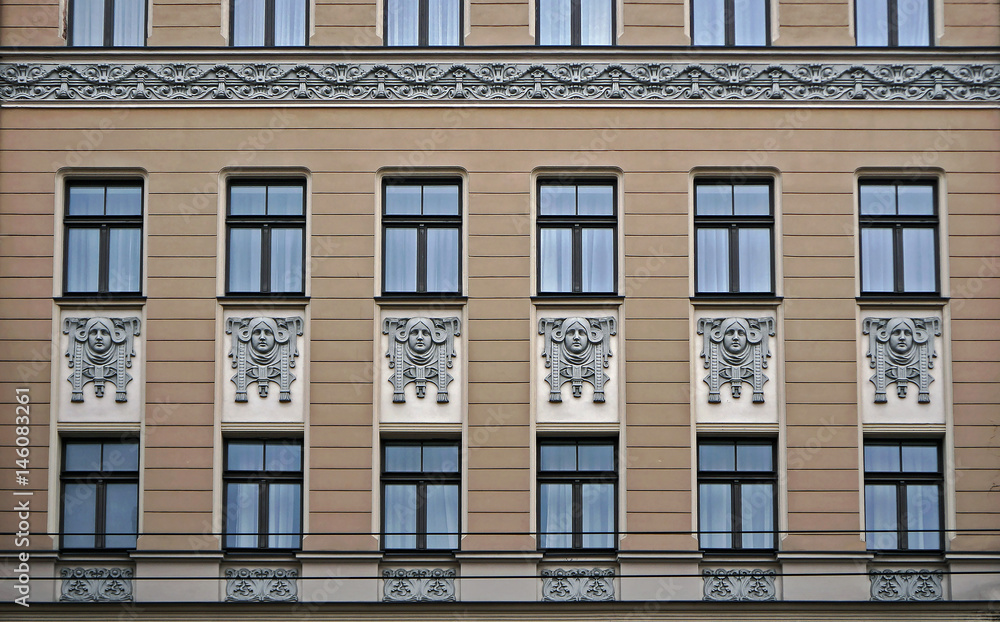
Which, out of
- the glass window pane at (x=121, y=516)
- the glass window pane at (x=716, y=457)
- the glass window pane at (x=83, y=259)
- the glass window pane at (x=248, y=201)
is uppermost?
the glass window pane at (x=248, y=201)

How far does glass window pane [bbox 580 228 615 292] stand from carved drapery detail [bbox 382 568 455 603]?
15.9 ft

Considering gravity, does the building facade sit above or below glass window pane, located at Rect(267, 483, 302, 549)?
above

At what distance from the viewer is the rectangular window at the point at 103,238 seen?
21.5 m

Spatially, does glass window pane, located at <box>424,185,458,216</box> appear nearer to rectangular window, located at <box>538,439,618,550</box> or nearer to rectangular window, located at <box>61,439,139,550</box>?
rectangular window, located at <box>538,439,618,550</box>

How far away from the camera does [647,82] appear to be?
71.0 feet

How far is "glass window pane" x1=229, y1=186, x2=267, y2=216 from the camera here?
71.4 feet

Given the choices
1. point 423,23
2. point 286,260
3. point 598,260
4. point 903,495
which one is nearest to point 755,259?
point 598,260

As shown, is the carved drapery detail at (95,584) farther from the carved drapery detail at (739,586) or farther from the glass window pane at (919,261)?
the glass window pane at (919,261)

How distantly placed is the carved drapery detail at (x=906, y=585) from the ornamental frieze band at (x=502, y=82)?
23.7 ft

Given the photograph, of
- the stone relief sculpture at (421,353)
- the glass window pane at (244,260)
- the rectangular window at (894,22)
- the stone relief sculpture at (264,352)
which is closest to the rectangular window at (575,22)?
the rectangular window at (894,22)

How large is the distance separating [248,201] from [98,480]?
4.84m

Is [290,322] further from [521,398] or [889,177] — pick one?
[889,177]

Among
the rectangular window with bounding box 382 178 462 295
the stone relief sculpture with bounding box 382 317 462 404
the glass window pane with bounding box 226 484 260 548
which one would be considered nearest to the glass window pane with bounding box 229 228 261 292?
the rectangular window with bounding box 382 178 462 295

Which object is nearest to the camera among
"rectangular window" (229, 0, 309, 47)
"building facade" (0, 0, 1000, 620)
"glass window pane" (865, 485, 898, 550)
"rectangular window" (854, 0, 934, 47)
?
"building facade" (0, 0, 1000, 620)
